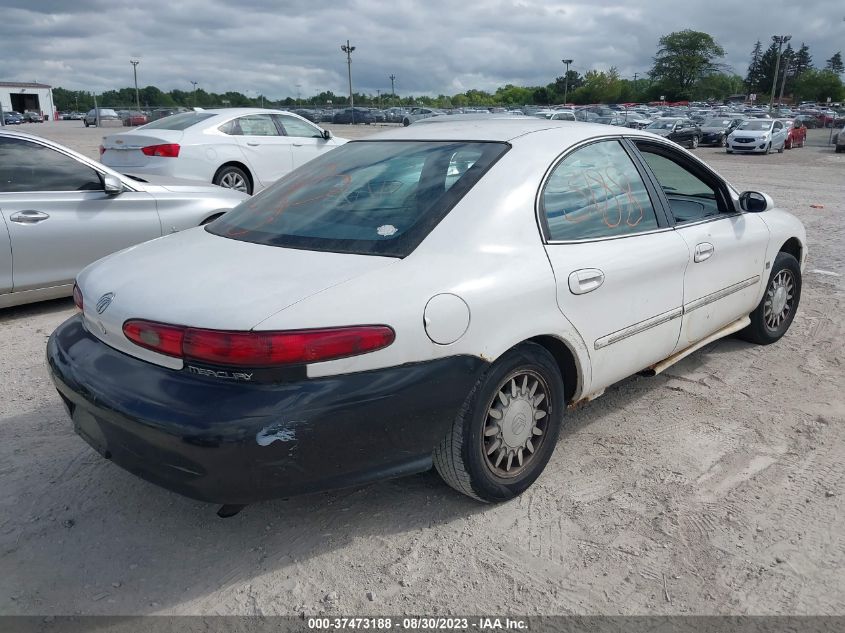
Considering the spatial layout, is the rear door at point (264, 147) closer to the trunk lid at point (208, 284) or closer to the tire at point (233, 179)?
the tire at point (233, 179)

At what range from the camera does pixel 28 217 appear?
5.25 metres

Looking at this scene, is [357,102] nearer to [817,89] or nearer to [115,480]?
[817,89]

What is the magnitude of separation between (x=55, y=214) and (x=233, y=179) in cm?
466

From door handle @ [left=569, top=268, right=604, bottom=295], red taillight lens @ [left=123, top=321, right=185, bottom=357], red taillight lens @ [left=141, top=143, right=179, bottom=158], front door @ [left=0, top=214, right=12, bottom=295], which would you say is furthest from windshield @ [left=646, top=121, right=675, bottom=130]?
red taillight lens @ [left=123, top=321, right=185, bottom=357]

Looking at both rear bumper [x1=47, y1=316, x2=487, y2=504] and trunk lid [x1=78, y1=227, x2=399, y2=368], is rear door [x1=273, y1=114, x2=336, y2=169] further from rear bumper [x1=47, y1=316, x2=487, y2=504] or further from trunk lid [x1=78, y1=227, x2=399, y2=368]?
rear bumper [x1=47, y1=316, x2=487, y2=504]

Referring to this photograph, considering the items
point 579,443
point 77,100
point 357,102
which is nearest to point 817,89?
point 357,102

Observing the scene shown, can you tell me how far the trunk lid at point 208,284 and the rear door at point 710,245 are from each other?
1.91m

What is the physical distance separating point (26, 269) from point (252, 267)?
11.5ft

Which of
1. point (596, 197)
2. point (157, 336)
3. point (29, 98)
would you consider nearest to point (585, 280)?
point (596, 197)

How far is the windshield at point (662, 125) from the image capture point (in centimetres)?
3272

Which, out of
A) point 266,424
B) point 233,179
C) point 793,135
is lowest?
point 793,135

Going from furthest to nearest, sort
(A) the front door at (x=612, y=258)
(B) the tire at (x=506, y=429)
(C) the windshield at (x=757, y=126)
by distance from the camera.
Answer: (C) the windshield at (x=757, y=126), (A) the front door at (x=612, y=258), (B) the tire at (x=506, y=429)

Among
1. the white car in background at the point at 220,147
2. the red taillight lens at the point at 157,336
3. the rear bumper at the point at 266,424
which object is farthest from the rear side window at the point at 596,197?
the white car in background at the point at 220,147

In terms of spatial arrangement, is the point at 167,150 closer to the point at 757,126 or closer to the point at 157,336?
the point at 157,336
